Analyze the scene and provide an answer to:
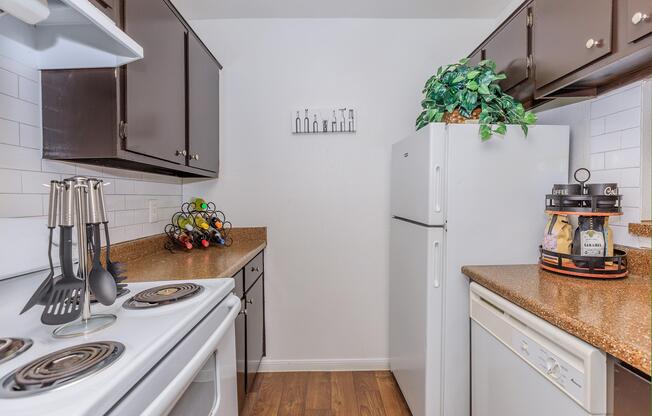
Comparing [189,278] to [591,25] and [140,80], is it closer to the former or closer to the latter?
[140,80]

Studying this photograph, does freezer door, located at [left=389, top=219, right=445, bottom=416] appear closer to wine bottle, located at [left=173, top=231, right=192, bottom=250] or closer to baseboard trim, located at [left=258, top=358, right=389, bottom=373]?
baseboard trim, located at [left=258, top=358, right=389, bottom=373]

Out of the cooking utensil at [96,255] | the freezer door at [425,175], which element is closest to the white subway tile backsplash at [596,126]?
the freezer door at [425,175]

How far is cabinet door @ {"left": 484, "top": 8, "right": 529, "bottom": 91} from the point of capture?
1.55 meters

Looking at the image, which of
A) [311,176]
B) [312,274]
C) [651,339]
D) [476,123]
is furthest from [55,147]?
[651,339]

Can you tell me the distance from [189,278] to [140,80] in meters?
0.81

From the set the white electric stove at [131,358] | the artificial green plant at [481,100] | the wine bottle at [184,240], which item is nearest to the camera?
the white electric stove at [131,358]

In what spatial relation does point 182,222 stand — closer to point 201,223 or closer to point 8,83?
point 201,223

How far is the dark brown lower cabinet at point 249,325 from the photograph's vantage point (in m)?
1.62

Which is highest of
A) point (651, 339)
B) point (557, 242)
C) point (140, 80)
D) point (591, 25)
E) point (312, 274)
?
point (591, 25)

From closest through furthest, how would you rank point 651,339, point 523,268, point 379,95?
point 651,339
point 523,268
point 379,95

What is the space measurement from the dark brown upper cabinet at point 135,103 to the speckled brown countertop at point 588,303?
4.91 feet

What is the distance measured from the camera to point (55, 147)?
1216 millimetres

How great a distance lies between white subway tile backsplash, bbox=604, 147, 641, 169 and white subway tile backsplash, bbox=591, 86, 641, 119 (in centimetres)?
18

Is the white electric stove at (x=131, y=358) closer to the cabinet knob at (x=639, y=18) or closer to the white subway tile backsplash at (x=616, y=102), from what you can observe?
the cabinet knob at (x=639, y=18)
